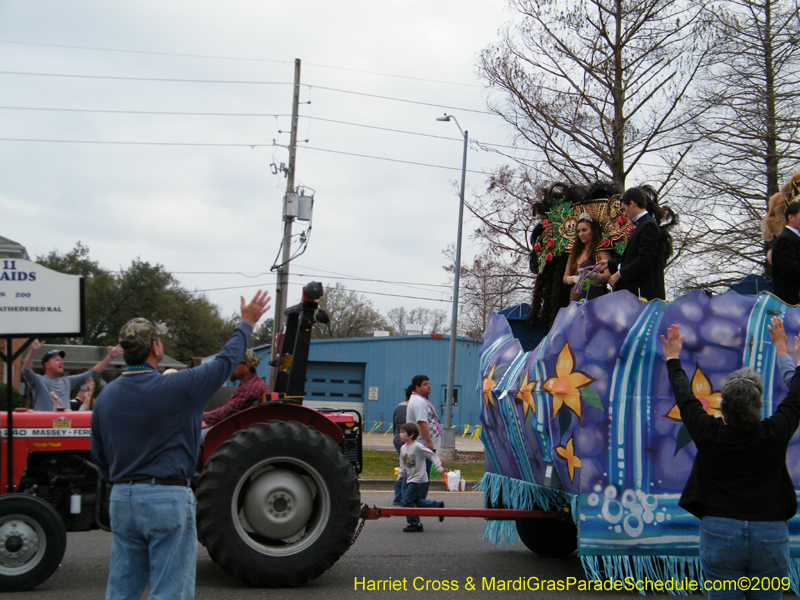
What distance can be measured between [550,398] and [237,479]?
230 cm

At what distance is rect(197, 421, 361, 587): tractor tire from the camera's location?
5168 millimetres

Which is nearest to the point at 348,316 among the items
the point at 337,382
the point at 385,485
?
the point at 337,382

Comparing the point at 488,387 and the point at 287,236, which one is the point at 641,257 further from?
the point at 287,236

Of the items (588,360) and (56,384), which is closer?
(588,360)

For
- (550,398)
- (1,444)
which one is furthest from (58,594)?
(550,398)

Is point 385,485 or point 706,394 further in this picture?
point 385,485

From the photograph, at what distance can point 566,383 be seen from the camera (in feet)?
16.4

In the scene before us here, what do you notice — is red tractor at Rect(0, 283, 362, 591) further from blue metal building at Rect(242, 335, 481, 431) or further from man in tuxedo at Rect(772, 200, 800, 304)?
blue metal building at Rect(242, 335, 481, 431)

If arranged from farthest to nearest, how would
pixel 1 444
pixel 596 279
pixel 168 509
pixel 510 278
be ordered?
pixel 510 278 → pixel 596 279 → pixel 1 444 → pixel 168 509

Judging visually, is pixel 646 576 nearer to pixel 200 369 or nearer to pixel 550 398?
pixel 550 398

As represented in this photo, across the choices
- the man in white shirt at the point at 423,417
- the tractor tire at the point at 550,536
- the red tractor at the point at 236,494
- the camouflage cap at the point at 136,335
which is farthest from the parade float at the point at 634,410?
the man in white shirt at the point at 423,417

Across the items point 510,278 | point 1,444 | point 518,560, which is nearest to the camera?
point 1,444

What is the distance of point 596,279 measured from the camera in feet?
19.8

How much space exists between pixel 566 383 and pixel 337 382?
29639 millimetres
